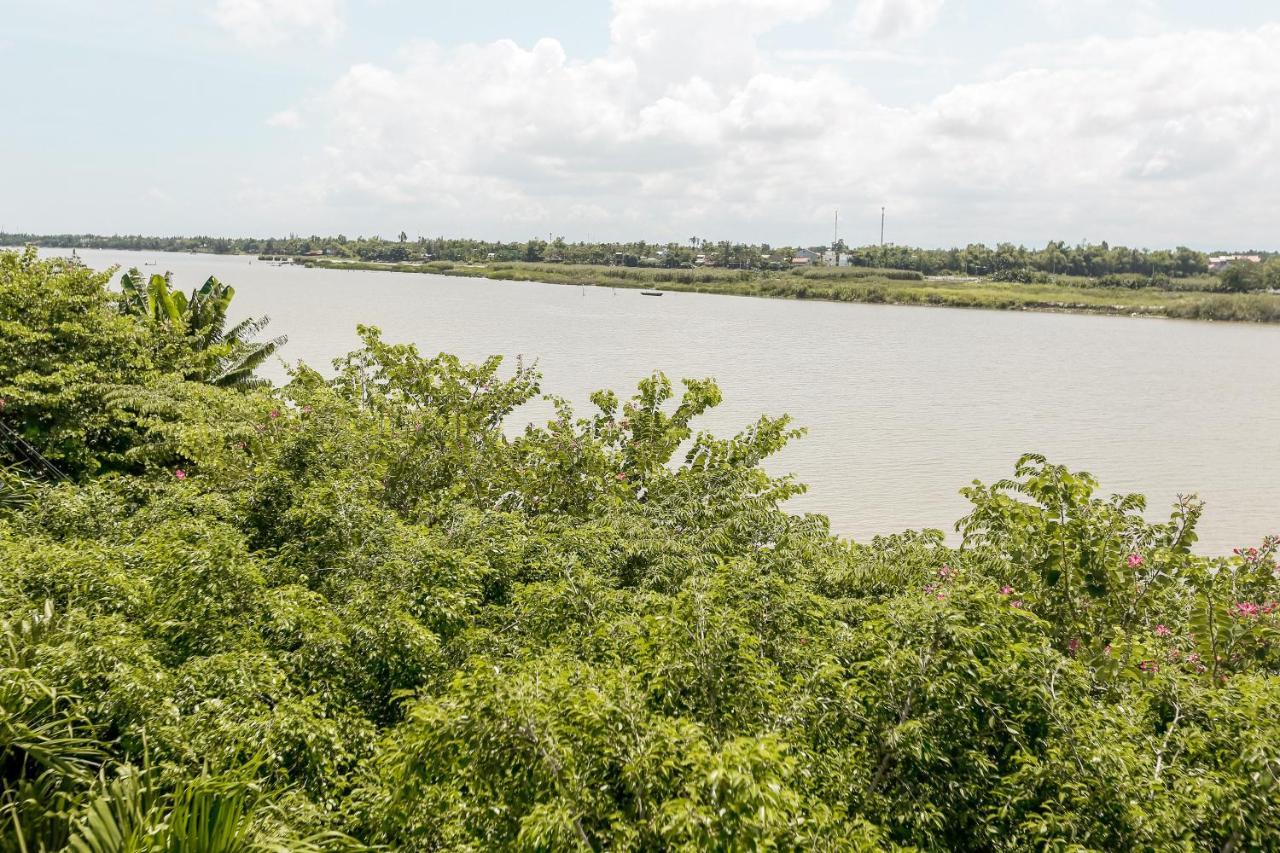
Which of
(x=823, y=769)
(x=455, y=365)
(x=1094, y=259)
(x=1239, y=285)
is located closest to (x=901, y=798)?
(x=823, y=769)

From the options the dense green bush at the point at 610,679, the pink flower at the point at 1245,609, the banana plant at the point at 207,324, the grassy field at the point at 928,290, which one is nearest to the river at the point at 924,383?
the grassy field at the point at 928,290

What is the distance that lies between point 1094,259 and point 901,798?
130m

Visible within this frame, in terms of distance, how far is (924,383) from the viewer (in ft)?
118

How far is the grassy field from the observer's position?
256 feet

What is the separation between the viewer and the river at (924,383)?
822 inches

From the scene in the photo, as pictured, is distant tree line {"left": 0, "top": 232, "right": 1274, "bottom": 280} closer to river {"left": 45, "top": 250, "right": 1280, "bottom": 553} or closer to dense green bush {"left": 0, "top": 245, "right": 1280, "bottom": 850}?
river {"left": 45, "top": 250, "right": 1280, "bottom": 553}

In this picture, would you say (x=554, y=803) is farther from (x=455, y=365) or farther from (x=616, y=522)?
(x=455, y=365)

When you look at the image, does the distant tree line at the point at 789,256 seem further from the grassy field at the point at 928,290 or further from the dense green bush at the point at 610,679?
the dense green bush at the point at 610,679

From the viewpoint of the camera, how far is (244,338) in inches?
867

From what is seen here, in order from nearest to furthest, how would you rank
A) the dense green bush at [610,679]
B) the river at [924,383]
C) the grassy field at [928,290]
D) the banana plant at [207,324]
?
the dense green bush at [610,679]
the banana plant at [207,324]
the river at [924,383]
the grassy field at [928,290]

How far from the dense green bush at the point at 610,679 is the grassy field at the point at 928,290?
8453cm

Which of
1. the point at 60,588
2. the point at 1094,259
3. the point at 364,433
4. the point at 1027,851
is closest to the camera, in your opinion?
the point at 1027,851

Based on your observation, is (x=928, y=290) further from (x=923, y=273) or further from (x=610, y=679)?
(x=610, y=679)

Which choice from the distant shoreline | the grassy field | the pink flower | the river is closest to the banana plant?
the river
